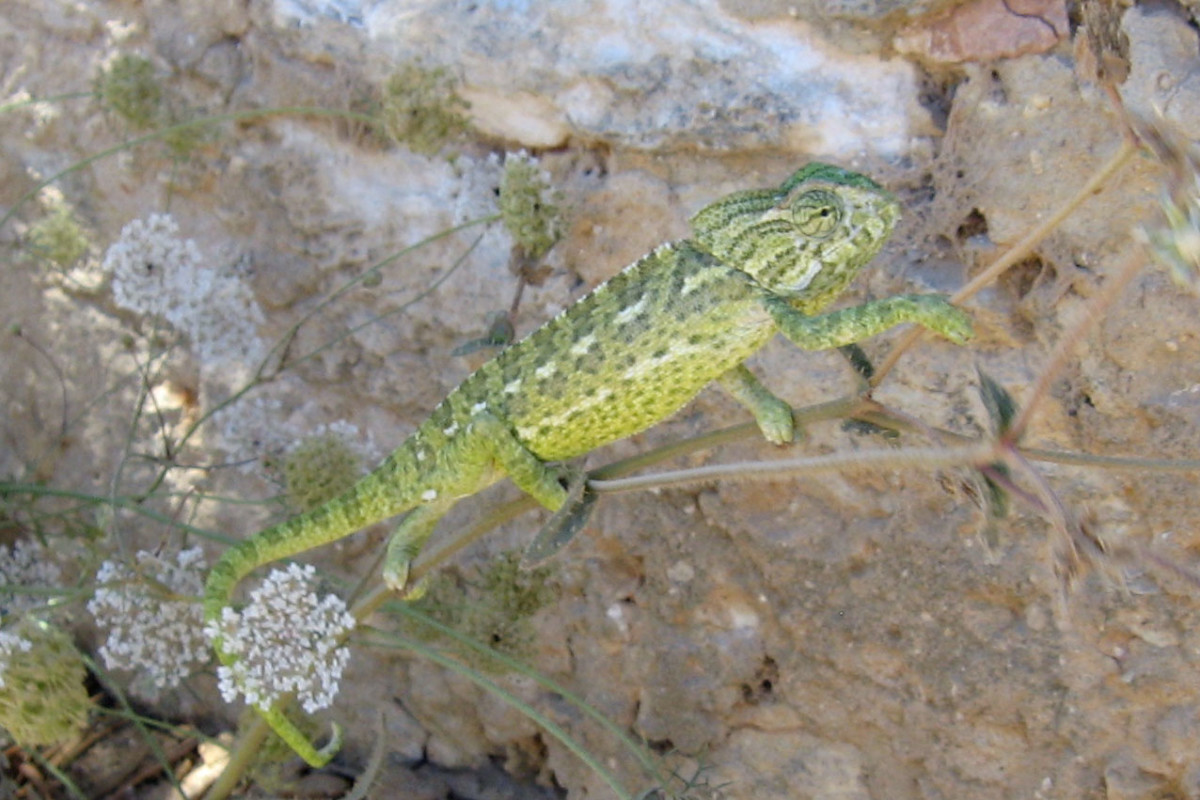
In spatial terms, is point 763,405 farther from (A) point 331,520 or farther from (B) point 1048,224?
(A) point 331,520

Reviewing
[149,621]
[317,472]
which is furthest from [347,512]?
[149,621]

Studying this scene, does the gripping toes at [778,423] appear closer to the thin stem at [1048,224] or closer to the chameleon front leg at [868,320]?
the chameleon front leg at [868,320]

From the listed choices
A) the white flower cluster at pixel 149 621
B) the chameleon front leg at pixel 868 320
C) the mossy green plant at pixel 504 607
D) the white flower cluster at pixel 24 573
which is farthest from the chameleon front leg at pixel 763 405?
the white flower cluster at pixel 24 573

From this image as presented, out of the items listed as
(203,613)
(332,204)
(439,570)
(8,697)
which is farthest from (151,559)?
(332,204)

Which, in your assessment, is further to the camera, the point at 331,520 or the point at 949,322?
the point at 331,520

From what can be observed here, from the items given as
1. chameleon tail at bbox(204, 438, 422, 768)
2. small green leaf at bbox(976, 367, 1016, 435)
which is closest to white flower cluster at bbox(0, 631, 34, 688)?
chameleon tail at bbox(204, 438, 422, 768)

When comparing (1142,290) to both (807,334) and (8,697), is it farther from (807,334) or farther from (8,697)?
(8,697)
